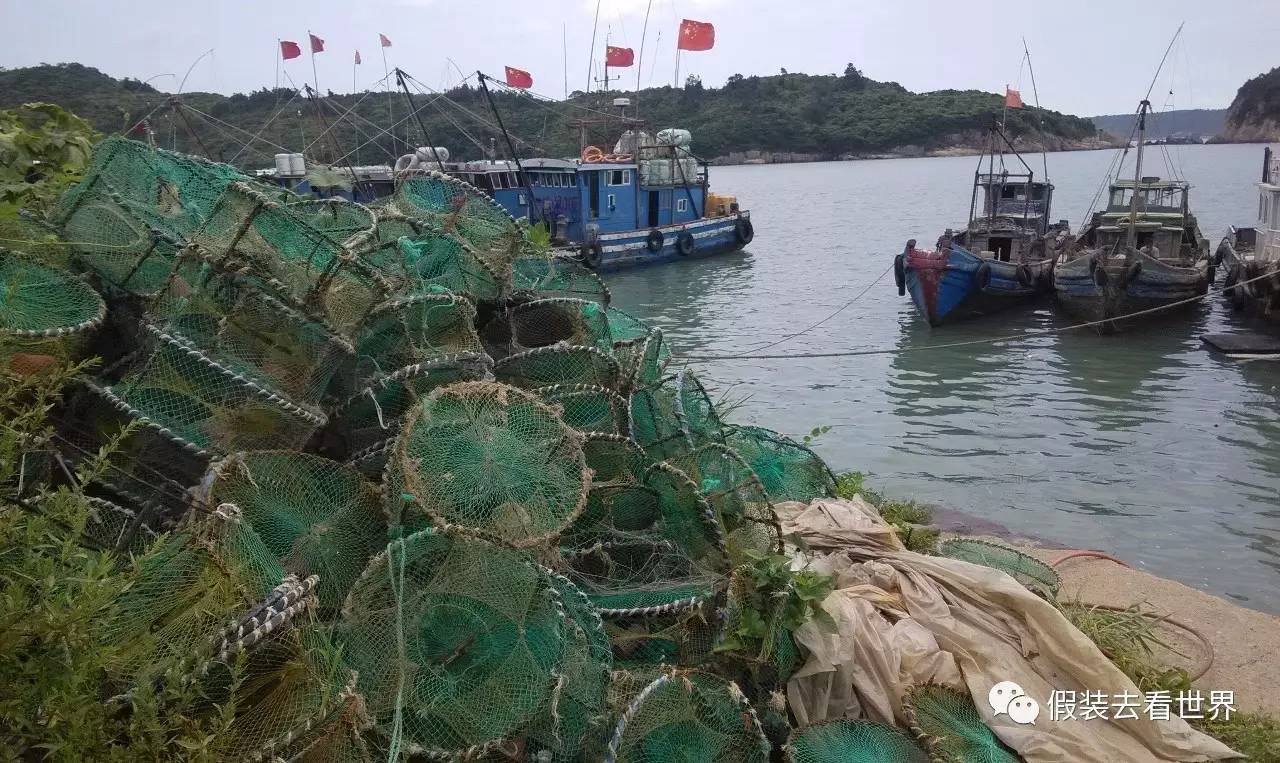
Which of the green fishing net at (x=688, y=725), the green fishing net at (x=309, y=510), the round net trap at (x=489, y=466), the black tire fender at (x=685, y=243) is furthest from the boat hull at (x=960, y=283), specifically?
the green fishing net at (x=309, y=510)

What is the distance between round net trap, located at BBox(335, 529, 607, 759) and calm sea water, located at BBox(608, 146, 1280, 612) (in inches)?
227

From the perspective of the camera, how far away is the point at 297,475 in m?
3.12

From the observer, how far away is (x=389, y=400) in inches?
146

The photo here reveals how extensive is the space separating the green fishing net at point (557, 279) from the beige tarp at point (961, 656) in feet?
7.96

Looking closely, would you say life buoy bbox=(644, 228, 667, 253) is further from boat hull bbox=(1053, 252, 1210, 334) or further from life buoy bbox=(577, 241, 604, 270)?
boat hull bbox=(1053, 252, 1210, 334)

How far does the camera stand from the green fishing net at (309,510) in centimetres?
296

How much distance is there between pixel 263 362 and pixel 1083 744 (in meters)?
3.42

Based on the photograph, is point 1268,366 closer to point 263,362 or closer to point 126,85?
point 263,362

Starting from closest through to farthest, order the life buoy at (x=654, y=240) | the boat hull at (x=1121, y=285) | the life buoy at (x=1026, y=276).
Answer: the boat hull at (x=1121, y=285) → the life buoy at (x=1026, y=276) → the life buoy at (x=654, y=240)

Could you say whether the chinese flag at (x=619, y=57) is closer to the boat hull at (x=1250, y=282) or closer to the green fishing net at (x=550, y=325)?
the boat hull at (x=1250, y=282)

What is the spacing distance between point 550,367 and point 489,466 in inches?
52.5

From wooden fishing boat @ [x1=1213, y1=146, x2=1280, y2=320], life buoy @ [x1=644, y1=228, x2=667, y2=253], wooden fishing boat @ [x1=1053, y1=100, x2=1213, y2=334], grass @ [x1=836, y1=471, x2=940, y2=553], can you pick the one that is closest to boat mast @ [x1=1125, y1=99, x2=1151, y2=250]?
wooden fishing boat @ [x1=1053, y1=100, x2=1213, y2=334]

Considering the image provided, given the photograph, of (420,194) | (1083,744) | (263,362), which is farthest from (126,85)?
(1083,744)

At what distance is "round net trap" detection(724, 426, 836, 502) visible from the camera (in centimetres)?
516
